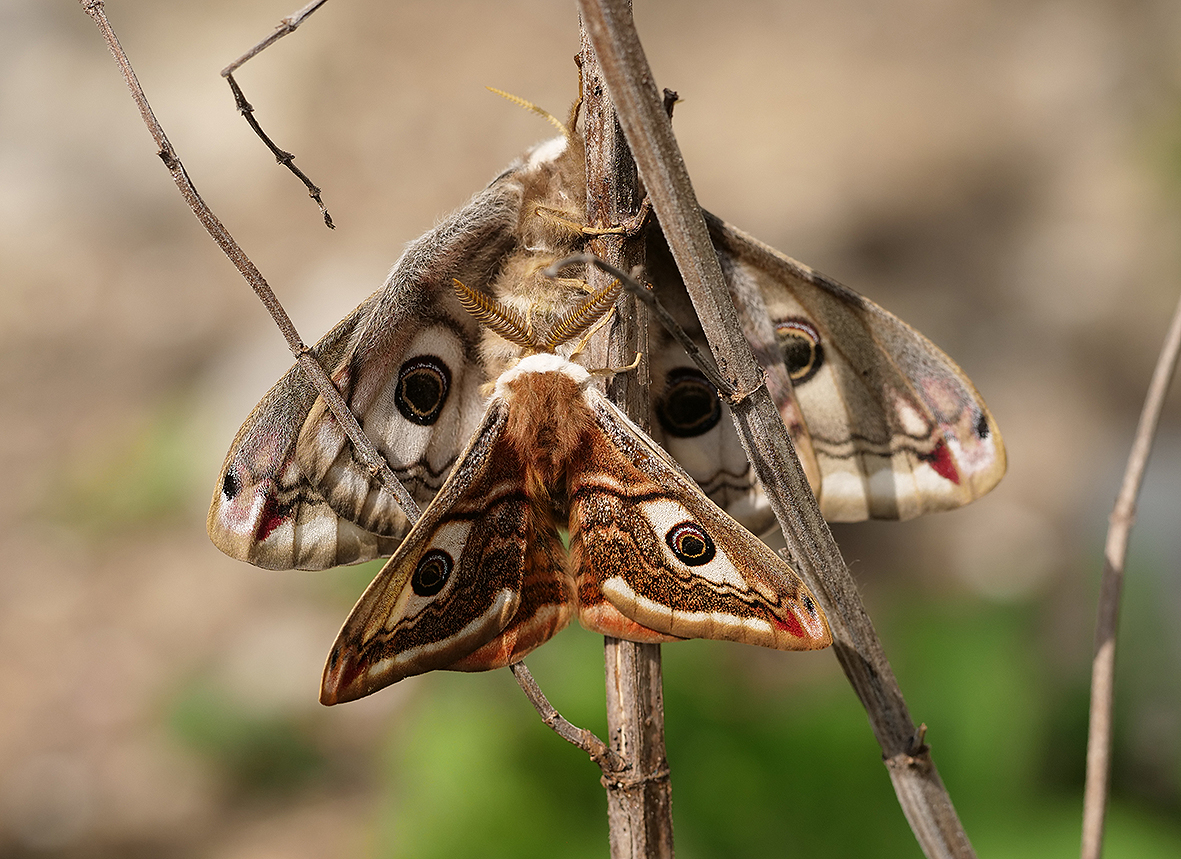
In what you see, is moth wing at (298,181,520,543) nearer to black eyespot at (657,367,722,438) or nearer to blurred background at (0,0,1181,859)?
black eyespot at (657,367,722,438)

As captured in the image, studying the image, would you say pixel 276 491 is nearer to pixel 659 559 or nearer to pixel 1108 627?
pixel 659 559

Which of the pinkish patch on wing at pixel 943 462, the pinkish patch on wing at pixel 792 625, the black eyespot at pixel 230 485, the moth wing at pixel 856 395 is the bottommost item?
the pinkish patch on wing at pixel 792 625

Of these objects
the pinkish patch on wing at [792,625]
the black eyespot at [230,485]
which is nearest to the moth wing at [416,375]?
the black eyespot at [230,485]

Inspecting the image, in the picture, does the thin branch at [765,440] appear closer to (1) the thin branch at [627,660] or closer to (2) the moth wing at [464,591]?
(1) the thin branch at [627,660]

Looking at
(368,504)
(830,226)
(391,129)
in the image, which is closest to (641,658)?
(368,504)

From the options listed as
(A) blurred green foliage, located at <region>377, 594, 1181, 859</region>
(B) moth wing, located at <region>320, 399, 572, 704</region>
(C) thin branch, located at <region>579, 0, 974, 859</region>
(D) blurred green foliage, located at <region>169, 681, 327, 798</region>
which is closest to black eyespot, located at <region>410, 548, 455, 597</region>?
(B) moth wing, located at <region>320, 399, 572, 704</region>

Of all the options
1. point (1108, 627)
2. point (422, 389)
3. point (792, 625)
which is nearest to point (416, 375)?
point (422, 389)
